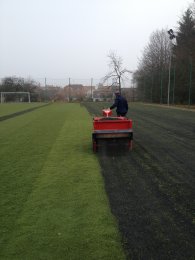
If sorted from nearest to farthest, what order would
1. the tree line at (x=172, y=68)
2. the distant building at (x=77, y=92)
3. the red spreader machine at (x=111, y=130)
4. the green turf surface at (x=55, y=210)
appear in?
the green turf surface at (x=55, y=210) → the red spreader machine at (x=111, y=130) → the tree line at (x=172, y=68) → the distant building at (x=77, y=92)

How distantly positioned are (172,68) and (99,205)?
4539 centimetres

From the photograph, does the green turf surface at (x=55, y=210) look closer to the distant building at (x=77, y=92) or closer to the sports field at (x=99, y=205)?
the sports field at (x=99, y=205)

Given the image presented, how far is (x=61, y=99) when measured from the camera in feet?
254

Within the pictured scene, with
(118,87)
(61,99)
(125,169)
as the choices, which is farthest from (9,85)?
(125,169)

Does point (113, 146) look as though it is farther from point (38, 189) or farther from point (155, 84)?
point (155, 84)

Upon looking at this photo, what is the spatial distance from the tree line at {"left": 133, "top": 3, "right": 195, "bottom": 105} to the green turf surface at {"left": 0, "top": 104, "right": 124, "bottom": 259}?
97.4 ft

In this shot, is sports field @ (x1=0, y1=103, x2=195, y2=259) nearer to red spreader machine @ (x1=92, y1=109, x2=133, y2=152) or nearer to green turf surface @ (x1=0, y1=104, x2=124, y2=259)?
green turf surface @ (x1=0, y1=104, x2=124, y2=259)

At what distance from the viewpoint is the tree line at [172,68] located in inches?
1755

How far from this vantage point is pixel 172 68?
49.4m

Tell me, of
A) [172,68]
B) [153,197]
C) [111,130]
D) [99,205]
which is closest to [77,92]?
[172,68]

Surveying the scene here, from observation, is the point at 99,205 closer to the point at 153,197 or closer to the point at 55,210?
the point at 55,210

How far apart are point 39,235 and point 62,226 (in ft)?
1.33

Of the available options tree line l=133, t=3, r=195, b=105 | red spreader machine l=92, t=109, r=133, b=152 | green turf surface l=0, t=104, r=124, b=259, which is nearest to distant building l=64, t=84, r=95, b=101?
tree line l=133, t=3, r=195, b=105

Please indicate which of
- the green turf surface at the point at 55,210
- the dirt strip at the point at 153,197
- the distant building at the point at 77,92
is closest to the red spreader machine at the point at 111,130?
the dirt strip at the point at 153,197
